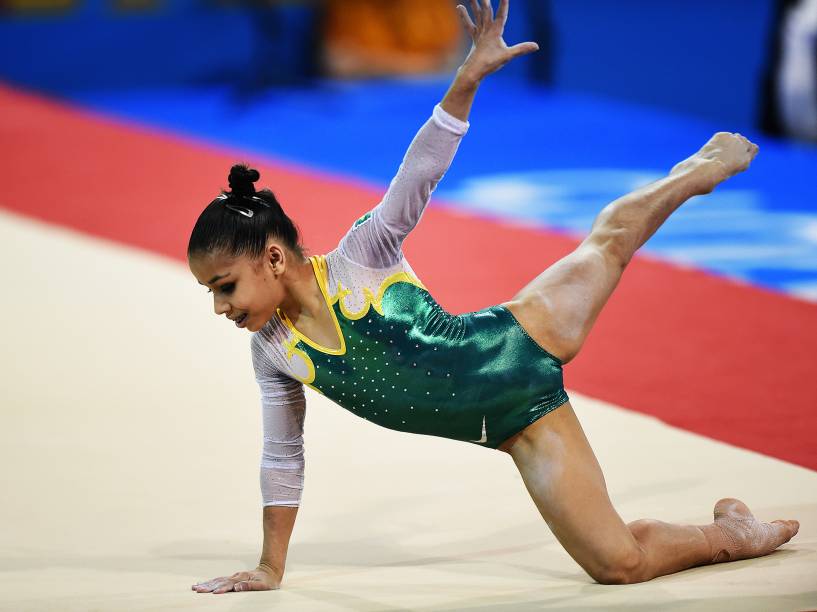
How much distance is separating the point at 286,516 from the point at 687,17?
24.5 ft

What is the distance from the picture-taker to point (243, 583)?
9.14ft

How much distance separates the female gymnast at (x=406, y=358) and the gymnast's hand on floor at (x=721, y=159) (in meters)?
0.57

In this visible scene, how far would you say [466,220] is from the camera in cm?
693

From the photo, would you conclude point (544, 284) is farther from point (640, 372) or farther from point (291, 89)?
point (291, 89)

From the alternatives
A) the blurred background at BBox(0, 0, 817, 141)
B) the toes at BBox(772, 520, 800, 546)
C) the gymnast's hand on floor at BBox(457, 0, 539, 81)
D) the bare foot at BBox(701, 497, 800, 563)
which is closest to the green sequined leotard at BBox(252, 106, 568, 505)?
the gymnast's hand on floor at BBox(457, 0, 539, 81)

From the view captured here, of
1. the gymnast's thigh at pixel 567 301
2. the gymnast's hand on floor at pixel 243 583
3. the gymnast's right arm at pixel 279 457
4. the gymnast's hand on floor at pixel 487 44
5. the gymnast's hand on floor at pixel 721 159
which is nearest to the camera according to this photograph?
the gymnast's hand on floor at pixel 487 44

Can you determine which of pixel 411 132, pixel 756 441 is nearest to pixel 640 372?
pixel 756 441

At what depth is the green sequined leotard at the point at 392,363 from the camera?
2.81 metres

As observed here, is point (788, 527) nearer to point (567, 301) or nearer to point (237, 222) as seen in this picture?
point (567, 301)

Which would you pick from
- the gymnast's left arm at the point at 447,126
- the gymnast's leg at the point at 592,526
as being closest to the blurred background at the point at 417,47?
the gymnast's leg at the point at 592,526

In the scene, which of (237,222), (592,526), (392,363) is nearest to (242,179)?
(237,222)

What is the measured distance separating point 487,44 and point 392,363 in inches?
26.7

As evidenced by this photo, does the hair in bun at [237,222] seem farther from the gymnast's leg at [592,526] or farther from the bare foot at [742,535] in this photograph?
the bare foot at [742,535]

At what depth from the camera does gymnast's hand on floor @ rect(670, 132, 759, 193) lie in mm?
3281
